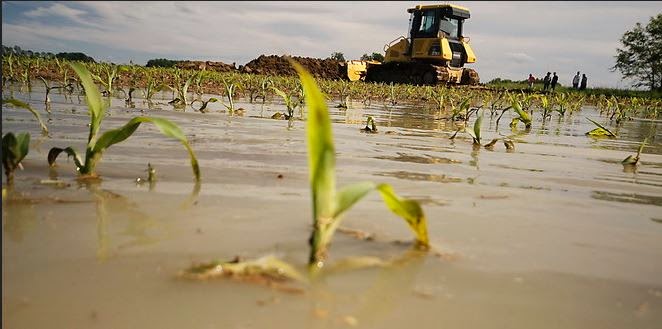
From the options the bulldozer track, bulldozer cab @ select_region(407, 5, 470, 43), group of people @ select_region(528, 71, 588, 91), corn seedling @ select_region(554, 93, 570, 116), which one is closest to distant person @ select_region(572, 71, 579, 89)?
group of people @ select_region(528, 71, 588, 91)

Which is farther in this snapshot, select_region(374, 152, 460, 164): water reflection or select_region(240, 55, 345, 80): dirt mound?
select_region(240, 55, 345, 80): dirt mound

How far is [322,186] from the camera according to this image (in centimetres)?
77

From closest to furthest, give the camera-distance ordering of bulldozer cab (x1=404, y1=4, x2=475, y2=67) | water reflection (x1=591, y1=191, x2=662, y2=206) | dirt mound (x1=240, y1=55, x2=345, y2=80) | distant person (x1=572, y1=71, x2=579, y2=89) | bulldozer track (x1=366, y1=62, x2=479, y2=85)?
water reflection (x1=591, y1=191, x2=662, y2=206), bulldozer cab (x1=404, y1=4, x2=475, y2=67), bulldozer track (x1=366, y1=62, x2=479, y2=85), dirt mound (x1=240, y1=55, x2=345, y2=80), distant person (x1=572, y1=71, x2=579, y2=89)

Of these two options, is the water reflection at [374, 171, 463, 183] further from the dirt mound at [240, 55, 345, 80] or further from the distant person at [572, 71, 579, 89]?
the distant person at [572, 71, 579, 89]

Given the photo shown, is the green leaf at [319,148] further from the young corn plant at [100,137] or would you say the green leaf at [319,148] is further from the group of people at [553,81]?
the group of people at [553,81]

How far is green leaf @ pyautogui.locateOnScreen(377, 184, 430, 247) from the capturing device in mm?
840

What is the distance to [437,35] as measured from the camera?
16.9m

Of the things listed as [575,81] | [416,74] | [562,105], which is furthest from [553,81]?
[562,105]

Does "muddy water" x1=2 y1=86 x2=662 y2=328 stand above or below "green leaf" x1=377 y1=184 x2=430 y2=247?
below

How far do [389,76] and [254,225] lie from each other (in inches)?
746

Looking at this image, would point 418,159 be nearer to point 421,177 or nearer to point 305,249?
point 421,177

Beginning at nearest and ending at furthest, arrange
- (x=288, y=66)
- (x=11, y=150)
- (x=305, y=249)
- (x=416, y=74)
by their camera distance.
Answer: (x=305, y=249) < (x=11, y=150) < (x=416, y=74) < (x=288, y=66)

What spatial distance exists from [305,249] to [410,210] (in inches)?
7.8

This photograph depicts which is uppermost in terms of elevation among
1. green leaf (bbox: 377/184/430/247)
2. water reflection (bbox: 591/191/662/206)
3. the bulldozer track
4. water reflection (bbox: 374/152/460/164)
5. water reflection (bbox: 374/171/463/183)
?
the bulldozer track
